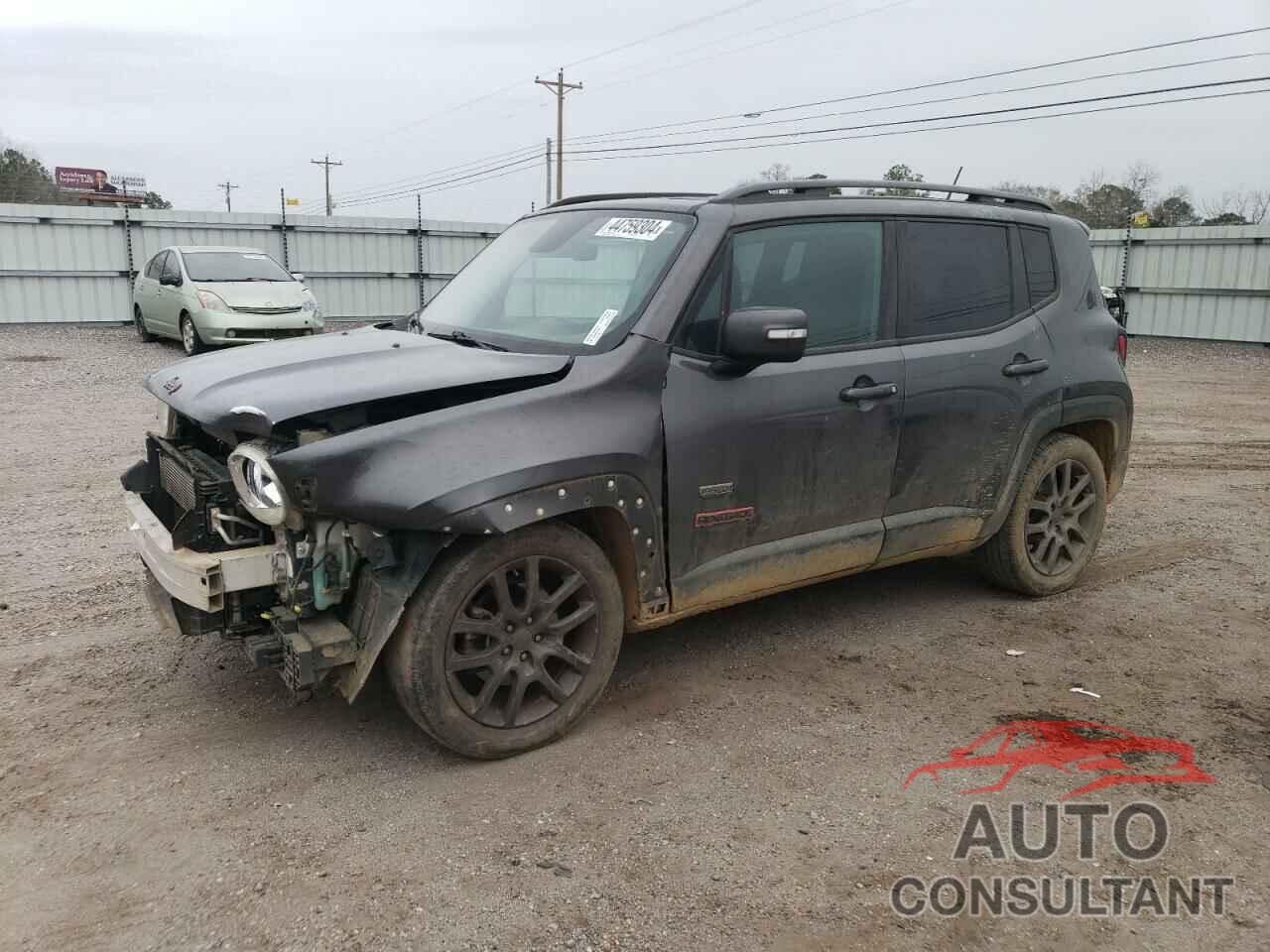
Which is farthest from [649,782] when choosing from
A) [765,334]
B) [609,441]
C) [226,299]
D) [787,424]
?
[226,299]

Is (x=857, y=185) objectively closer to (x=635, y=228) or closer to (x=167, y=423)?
(x=635, y=228)

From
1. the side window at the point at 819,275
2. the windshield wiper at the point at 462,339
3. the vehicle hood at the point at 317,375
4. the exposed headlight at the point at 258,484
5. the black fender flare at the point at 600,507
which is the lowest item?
the black fender flare at the point at 600,507

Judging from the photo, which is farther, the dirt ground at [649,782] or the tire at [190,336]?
the tire at [190,336]

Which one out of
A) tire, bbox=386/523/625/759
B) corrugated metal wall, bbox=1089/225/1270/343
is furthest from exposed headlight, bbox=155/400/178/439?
corrugated metal wall, bbox=1089/225/1270/343

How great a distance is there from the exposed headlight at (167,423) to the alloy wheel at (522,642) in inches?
59.9

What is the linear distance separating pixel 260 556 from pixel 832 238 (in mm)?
2555

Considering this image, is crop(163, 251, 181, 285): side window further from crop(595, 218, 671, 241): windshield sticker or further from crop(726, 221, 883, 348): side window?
crop(726, 221, 883, 348): side window

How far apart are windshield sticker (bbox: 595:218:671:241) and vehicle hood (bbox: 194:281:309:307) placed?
11493 millimetres

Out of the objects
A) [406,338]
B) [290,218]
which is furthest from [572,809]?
Result: [290,218]

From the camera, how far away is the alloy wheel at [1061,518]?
518 cm

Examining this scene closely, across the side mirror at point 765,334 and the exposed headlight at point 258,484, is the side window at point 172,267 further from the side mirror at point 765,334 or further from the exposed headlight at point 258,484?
the side mirror at point 765,334

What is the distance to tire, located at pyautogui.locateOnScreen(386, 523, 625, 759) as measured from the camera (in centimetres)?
327

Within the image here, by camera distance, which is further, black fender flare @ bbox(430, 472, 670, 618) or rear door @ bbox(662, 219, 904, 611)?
rear door @ bbox(662, 219, 904, 611)

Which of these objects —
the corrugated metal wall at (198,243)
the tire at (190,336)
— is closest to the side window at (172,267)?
the tire at (190,336)
